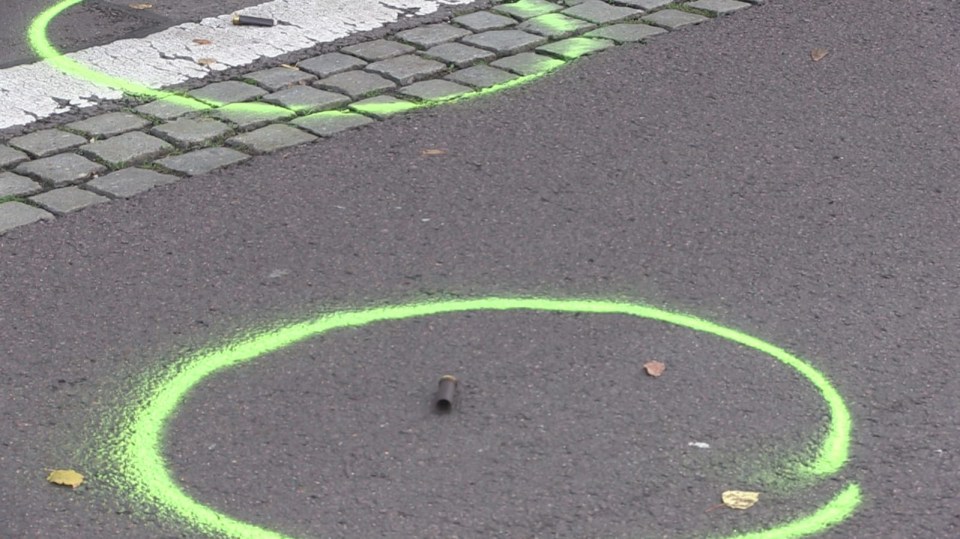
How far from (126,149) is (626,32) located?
2301 mm

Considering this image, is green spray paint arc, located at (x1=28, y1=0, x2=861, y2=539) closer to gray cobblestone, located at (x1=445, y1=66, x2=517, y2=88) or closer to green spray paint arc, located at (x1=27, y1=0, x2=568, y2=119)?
green spray paint arc, located at (x1=27, y1=0, x2=568, y2=119)

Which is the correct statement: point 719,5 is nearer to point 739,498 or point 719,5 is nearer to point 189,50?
point 189,50

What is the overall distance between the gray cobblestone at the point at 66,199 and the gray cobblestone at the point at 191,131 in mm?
488

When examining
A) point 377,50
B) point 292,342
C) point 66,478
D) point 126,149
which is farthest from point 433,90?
point 66,478

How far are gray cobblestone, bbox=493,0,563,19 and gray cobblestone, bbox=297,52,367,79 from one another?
897 millimetres

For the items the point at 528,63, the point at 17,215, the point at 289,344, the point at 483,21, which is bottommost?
the point at 289,344

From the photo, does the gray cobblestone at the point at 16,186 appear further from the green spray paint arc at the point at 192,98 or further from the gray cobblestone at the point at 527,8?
the gray cobblestone at the point at 527,8

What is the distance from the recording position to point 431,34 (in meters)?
6.38

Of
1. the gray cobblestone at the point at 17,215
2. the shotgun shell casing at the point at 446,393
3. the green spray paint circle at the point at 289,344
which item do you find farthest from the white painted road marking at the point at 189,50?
the shotgun shell casing at the point at 446,393

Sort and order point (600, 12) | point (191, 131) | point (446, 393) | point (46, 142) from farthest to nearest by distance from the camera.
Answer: point (600, 12), point (191, 131), point (46, 142), point (446, 393)

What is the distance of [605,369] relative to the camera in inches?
153

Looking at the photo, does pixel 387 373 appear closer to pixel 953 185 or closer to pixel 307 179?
pixel 307 179

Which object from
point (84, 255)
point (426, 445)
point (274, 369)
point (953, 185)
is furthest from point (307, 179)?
point (953, 185)

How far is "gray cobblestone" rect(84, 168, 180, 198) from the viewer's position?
4926 millimetres
